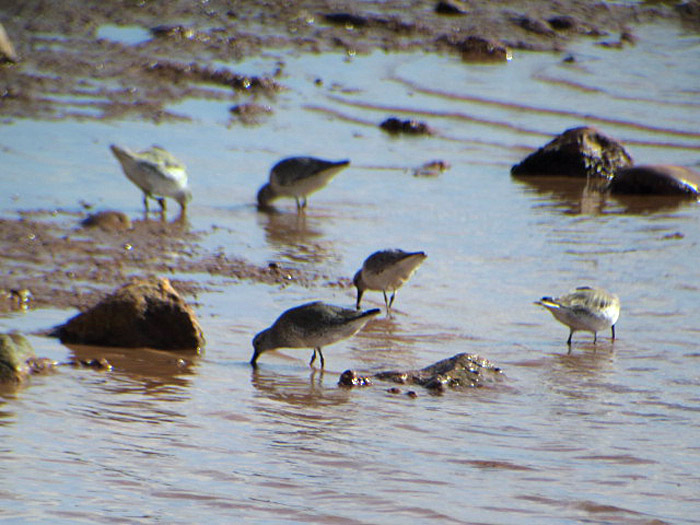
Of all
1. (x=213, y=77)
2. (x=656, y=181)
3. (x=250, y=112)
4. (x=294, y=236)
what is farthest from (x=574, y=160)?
(x=213, y=77)

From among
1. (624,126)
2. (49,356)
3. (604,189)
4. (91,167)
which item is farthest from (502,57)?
(49,356)

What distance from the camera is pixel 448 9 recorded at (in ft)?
86.1

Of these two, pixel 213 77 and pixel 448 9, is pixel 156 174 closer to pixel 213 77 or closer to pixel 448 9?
pixel 213 77

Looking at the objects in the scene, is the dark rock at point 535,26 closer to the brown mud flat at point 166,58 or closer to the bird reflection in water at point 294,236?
→ the brown mud flat at point 166,58

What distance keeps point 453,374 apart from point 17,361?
7.96ft

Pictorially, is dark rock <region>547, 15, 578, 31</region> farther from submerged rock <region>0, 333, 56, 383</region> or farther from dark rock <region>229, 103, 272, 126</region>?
submerged rock <region>0, 333, 56, 383</region>

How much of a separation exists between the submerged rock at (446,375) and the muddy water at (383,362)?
99 millimetres

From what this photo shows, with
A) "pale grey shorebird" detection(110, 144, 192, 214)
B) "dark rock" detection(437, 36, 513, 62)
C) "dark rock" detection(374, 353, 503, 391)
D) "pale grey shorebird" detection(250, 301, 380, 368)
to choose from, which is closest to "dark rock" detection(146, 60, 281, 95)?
"dark rock" detection(437, 36, 513, 62)

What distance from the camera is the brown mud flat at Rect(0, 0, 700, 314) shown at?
920 cm

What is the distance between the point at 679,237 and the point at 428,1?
1627 centimetres

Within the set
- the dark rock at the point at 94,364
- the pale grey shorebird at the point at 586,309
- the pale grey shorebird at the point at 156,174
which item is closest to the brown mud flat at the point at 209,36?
the pale grey shorebird at the point at 156,174

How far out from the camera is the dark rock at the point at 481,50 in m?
23.3

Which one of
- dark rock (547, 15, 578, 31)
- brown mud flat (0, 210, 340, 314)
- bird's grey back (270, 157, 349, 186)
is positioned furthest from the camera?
dark rock (547, 15, 578, 31)

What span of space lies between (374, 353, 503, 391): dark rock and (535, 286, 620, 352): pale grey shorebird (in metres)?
1.06
